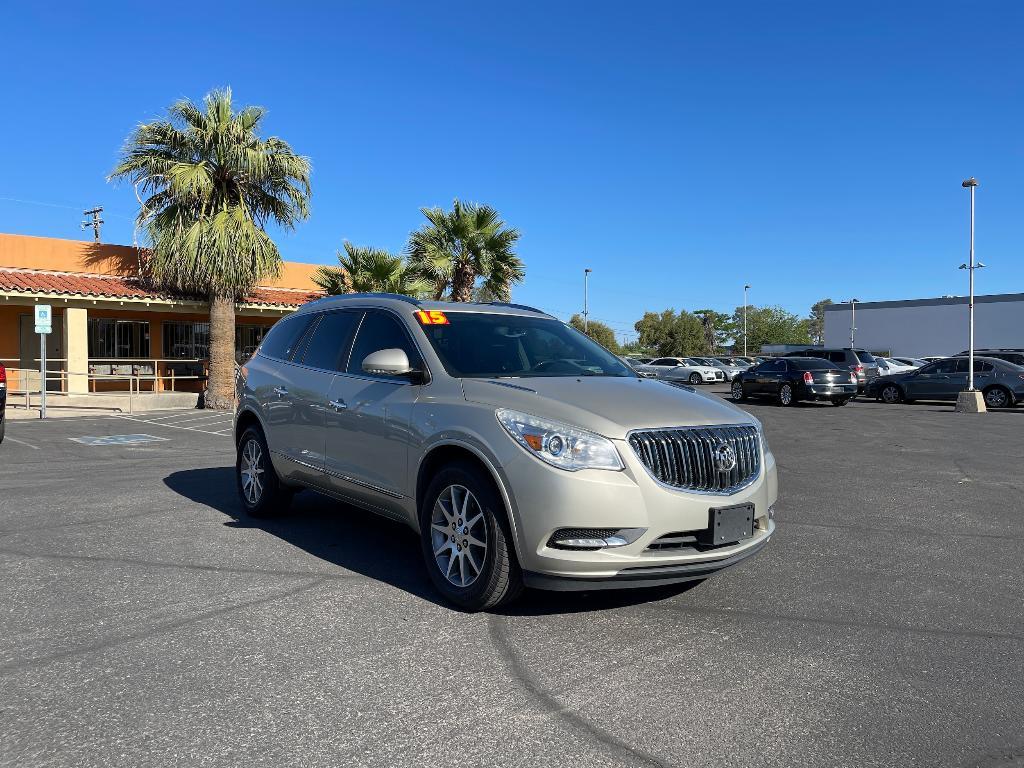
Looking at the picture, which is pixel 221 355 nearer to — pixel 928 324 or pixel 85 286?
pixel 85 286

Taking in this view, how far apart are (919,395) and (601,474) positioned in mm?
23666

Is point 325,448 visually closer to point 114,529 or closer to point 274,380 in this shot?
point 274,380

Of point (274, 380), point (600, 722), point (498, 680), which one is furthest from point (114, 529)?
point (600, 722)

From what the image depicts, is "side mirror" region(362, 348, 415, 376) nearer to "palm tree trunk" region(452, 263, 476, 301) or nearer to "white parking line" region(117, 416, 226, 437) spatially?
"white parking line" region(117, 416, 226, 437)

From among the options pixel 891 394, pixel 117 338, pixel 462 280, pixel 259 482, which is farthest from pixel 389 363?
pixel 891 394

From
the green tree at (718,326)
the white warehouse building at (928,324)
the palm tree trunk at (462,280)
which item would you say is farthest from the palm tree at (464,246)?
the green tree at (718,326)

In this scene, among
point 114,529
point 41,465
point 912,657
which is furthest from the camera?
point 41,465

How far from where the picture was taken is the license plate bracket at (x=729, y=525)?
408cm

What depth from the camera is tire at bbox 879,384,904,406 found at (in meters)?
25.0

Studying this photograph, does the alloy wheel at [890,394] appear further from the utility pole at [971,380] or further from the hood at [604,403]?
the hood at [604,403]

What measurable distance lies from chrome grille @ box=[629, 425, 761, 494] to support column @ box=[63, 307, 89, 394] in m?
20.7

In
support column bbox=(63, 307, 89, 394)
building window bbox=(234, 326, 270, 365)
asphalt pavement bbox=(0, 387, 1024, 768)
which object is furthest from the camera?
building window bbox=(234, 326, 270, 365)

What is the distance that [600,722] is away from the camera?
313 cm

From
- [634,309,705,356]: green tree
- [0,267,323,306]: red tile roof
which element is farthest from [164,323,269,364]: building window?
[634,309,705,356]: green tree
